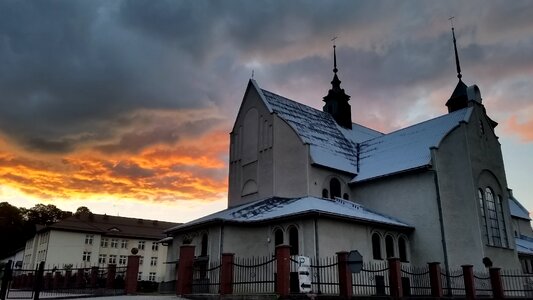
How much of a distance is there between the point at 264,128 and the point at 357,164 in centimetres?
752

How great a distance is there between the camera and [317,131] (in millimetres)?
33656

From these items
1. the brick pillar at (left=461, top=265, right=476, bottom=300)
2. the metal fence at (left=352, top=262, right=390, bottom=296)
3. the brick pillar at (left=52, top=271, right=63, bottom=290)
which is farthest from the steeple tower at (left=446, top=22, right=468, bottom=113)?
the brick pillar at (left=52, top=271, right=63, bottom=290)

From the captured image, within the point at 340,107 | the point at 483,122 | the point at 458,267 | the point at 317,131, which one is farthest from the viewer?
→ the point at 340,107

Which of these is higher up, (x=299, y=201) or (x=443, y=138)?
(x=443, y=138)

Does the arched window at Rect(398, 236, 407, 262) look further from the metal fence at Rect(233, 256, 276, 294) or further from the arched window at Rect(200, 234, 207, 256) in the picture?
the arched window at Rect(200, 234, 207, 256)

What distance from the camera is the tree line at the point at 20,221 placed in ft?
269

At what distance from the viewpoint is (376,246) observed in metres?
25.6

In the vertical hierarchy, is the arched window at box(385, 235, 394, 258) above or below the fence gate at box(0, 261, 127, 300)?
above

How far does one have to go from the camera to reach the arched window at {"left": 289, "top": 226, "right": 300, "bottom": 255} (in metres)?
A: 23.8

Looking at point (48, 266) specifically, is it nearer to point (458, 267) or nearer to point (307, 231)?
point (307, 231)

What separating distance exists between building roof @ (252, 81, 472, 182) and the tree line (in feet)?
187

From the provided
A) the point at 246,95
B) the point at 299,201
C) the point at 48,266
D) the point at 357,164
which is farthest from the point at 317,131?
the point at 48,266

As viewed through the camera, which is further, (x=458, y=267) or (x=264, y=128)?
(x=264, y=128)

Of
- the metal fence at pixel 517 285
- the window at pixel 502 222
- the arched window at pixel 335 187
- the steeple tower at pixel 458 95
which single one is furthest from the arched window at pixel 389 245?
the steeple tower at pixel 458 95
